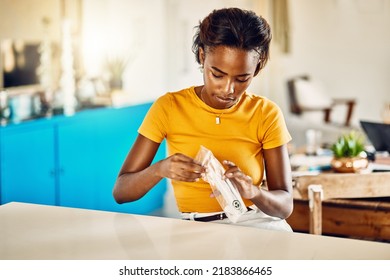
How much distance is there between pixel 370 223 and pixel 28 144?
2258 mm

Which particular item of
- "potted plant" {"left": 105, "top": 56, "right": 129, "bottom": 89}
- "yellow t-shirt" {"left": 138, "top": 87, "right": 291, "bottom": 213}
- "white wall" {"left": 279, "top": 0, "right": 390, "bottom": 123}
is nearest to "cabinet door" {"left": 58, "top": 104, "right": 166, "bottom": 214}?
"potted plant" {"left": 105, "top": 56, "right": 129, "bottom": 89}

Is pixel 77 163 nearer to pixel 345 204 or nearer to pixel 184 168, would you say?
pixel 345 204

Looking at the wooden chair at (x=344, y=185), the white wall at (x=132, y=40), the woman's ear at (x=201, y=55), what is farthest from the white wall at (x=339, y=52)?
the woman's ear at (x=201, y=55)

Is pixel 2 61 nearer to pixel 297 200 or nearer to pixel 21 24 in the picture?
pixel 21 24

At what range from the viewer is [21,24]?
486 cm

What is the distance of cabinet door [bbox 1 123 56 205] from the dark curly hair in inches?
94.5

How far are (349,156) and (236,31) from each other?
147 centimetres

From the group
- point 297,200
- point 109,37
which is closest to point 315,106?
point 109,37

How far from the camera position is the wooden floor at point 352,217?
3.23 m

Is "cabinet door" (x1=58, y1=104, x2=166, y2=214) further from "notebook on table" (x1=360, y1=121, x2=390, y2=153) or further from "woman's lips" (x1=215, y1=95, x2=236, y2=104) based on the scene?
"woman's lips" (x1=215, y1=95, x2=236, y2=104)

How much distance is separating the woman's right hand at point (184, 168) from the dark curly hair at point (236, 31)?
39cm

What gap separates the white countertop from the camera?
1554mm

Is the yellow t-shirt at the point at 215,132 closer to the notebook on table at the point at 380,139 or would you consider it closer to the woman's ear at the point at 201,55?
the woman's ear at the point at 201,55

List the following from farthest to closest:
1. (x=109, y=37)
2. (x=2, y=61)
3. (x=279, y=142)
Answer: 1. (x=109, y=37)
2. (x=2, y=61)
3. (x=279, y=142)
